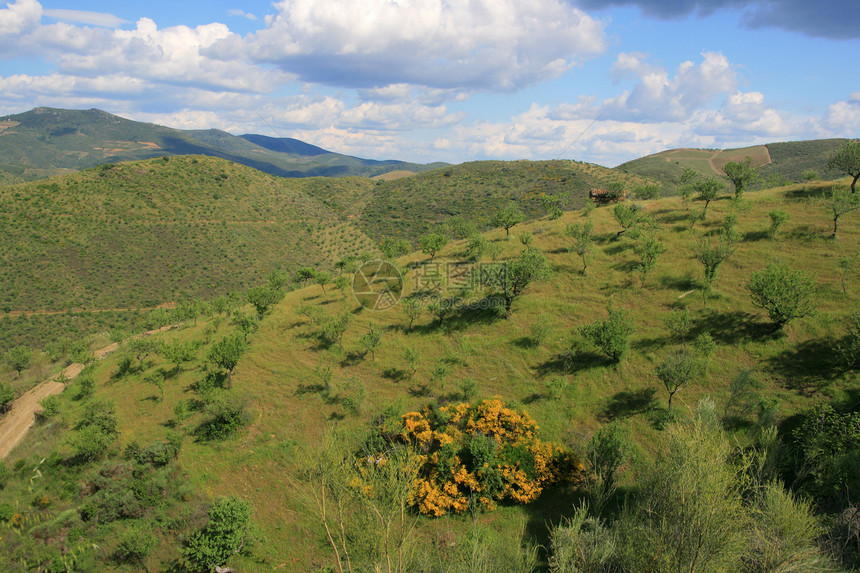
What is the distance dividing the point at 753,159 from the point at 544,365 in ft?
353

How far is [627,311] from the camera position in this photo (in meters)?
27.1

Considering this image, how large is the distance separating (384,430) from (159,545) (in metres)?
11.3

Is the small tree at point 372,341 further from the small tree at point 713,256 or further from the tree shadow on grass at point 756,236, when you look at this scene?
the tree shadow on grass at point 756,236

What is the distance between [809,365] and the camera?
68.4 ft

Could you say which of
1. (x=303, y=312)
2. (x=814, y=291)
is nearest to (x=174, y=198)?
(x=303, y=312)

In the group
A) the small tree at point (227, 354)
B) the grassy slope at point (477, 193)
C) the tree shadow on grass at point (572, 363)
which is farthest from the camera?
the grassy slope at point (477, 193)

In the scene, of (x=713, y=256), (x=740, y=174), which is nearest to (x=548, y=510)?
(x=713, y=256)

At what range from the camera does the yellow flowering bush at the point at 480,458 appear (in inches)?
719

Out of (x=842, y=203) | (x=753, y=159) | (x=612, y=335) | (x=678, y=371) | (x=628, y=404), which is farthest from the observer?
(x=753, y=159)

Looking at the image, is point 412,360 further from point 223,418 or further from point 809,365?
point 809,365

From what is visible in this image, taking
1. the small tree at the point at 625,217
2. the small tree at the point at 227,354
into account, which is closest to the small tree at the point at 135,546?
the small tree at the point at 227,354

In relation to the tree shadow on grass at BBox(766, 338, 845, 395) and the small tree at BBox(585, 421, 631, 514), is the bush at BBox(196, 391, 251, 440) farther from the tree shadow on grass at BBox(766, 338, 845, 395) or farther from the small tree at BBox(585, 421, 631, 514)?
the tree shadow on grass at BBox(766, 338, 845, 395)

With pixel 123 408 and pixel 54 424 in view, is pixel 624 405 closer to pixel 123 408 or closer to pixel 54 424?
pixel 123 408

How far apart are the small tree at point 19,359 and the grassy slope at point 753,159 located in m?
113
